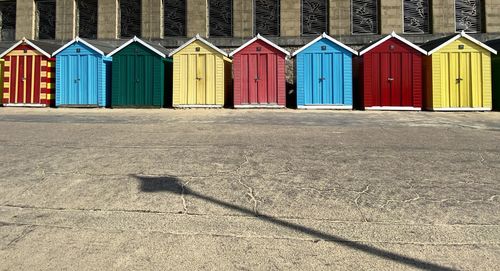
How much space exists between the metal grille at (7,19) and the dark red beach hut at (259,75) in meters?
14.3

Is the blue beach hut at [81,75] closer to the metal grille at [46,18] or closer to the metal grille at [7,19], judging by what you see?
the metal grille at [46,18]

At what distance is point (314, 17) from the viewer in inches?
747

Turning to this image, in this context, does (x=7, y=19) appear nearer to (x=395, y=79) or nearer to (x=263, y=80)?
(x=263, y=80)

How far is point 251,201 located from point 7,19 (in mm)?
22611

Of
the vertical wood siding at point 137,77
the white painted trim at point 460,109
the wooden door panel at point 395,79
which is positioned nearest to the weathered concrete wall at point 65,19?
the vertical wood siding at point 137,77

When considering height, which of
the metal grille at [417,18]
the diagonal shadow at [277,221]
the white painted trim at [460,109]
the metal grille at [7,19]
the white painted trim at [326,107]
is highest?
the metal grille at [7,19]

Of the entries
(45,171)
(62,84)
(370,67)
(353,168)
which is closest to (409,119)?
(370,67)

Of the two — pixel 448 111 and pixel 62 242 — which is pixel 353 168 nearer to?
pixel 62 242

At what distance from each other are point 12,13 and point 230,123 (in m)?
17.7

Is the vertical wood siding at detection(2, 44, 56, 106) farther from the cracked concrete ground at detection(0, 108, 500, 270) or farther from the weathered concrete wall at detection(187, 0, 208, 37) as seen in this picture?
the cracked concrete ground at detection(0, 108, 500, 270)

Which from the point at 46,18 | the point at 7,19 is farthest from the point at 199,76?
the point at 7,19

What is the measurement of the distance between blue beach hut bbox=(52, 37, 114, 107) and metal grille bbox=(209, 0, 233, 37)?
19.7ft

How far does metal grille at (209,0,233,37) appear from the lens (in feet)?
63.3

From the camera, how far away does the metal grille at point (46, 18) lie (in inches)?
812
